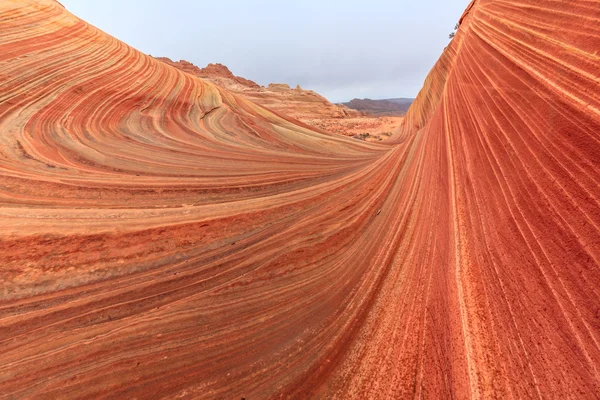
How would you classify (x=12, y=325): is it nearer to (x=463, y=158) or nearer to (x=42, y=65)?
(x=463, y=158)

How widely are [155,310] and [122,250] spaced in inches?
28.8

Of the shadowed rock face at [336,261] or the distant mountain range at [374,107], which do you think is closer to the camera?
the shadowed rock face at [336,261]

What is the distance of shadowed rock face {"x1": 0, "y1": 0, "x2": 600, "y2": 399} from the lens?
1.44 m

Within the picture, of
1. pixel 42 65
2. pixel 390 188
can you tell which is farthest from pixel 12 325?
pixel 42 65

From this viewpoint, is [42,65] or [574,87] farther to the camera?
[42,65]

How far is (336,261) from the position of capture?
2562mm

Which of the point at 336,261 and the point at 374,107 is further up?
the point at 374,107

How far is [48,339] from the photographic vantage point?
155cm

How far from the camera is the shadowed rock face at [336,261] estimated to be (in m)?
1.44

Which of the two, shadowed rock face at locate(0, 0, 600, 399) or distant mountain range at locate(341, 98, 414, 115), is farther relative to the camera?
distant mountain range at locate(341, 98, 414, 115)

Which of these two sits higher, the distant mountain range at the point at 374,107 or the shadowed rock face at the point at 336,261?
the distant mountain range at the point at 374,107

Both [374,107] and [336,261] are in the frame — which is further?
[374,107]

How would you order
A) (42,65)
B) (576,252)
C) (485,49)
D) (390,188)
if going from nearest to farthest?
(576,252)
(390,188)
(485,49)
(42,65)

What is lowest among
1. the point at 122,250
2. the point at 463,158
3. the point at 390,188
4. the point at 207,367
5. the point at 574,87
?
the point at 207,367
